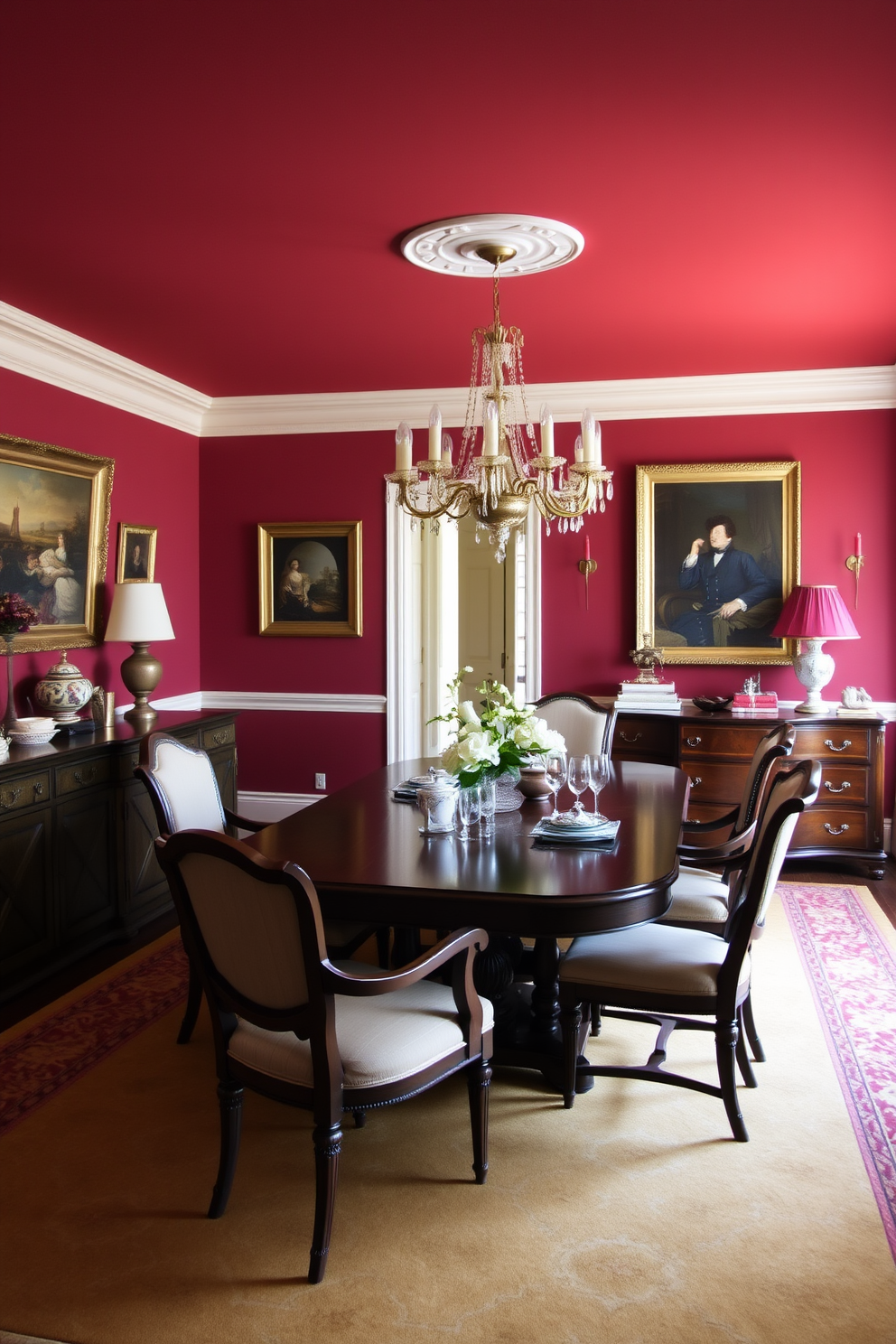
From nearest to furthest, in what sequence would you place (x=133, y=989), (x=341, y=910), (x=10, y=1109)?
(x=341, y=910)
(x=10, y=1109)
(x=133, y=989)

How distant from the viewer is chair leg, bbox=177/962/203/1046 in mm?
3361

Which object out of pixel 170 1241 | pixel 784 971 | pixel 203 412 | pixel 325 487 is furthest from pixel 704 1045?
pixel 203 412

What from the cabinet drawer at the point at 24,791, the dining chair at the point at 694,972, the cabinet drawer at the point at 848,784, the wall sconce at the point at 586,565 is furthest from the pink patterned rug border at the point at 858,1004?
the cabinet drawer at the point at 24,791

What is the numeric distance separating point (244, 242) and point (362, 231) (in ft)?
1.47

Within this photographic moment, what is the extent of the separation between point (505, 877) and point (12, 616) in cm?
269

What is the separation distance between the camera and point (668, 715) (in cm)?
558

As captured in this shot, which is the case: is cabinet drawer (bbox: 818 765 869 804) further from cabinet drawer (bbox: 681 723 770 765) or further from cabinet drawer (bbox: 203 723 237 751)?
cabinet drawer (bbox: 203 723 237 751)

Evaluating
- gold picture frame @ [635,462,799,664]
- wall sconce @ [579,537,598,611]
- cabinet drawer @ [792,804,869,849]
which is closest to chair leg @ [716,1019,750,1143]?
cabinet drawer @ [792,804,869,849]

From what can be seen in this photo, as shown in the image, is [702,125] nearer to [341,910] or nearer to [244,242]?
[244,242]

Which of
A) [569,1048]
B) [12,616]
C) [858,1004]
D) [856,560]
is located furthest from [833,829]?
[12,616]

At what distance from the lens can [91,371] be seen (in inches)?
201

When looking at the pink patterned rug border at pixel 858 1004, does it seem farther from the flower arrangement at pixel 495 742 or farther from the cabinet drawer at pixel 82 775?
the cabinet drawer at pixel 82 775

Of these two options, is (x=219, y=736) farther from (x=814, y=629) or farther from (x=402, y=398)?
(x=814, y=629)

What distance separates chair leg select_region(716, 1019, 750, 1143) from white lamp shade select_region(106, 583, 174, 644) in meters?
3.33
